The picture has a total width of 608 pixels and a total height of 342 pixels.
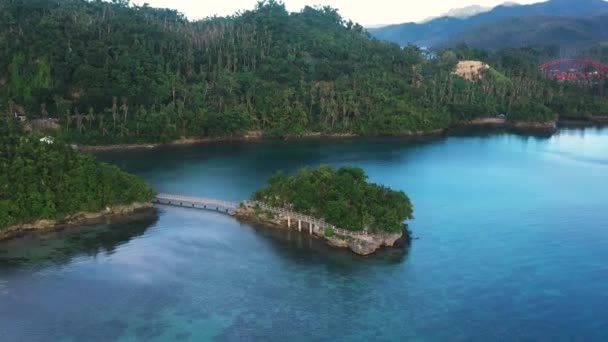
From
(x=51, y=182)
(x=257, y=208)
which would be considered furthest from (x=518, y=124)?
(x=51, y=182)

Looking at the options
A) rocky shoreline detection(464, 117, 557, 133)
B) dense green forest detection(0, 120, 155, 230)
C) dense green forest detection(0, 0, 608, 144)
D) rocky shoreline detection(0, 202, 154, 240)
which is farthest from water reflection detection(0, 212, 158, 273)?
rocky shoreline detection(464, 117, 557, 133)

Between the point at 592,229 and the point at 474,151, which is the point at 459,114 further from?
the point at 592,229

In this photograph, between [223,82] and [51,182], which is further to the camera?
[223,82]

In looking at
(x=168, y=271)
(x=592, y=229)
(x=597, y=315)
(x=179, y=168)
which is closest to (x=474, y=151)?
(x=592, y=229)

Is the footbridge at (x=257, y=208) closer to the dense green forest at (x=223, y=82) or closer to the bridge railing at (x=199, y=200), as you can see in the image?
the bridge railing at (x=199, y=200)

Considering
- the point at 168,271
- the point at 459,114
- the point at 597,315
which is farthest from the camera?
the point at 459,114

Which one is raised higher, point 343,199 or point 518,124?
point 518,124

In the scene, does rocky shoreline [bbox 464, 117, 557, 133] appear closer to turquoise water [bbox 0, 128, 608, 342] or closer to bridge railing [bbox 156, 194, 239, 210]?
turquoise water [bbox 0, 128, 608, 342]

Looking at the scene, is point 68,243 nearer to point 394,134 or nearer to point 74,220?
point 74,220
